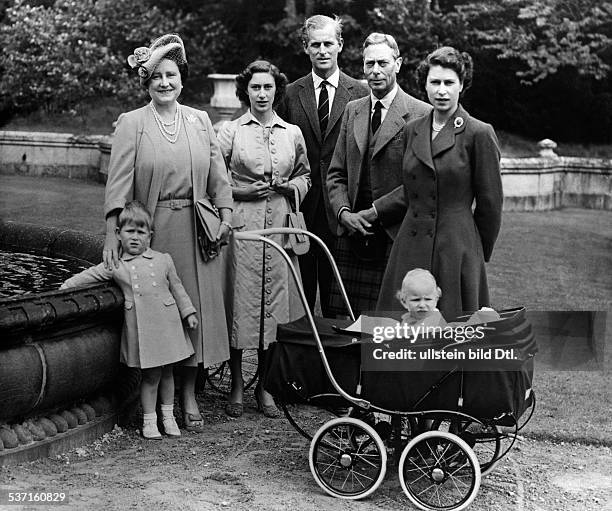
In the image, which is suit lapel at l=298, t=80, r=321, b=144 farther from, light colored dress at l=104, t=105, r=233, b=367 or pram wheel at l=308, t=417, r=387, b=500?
pram wheel at l=308, t=417, r=387, b=500

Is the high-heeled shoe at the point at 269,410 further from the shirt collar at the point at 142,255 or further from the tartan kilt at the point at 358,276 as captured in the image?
the shirt collar at the point at 142,255

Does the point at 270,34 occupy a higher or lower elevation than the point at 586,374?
higher

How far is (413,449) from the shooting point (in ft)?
15.0

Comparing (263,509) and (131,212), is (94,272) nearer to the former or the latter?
(131,212)

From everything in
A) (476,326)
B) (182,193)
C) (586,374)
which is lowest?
(586,374)

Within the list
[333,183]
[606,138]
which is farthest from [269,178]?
[606,138]

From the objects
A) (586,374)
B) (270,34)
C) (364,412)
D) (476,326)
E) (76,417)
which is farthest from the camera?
(270,34)

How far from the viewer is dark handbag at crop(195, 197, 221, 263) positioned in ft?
18.0

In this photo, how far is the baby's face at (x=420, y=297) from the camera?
15.3ft

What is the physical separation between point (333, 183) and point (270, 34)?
1241cm

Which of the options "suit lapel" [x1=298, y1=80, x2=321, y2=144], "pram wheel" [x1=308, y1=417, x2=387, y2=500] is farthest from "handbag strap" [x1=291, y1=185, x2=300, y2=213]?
"pram wheel" [x1=308, y1=417, x2=387, y2=500]

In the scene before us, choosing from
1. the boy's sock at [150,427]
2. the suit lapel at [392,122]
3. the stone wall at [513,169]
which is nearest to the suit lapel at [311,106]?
the suit lapel at [392,122]

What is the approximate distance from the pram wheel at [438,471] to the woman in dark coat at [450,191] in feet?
1.93

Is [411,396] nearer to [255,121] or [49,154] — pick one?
[255,121]
